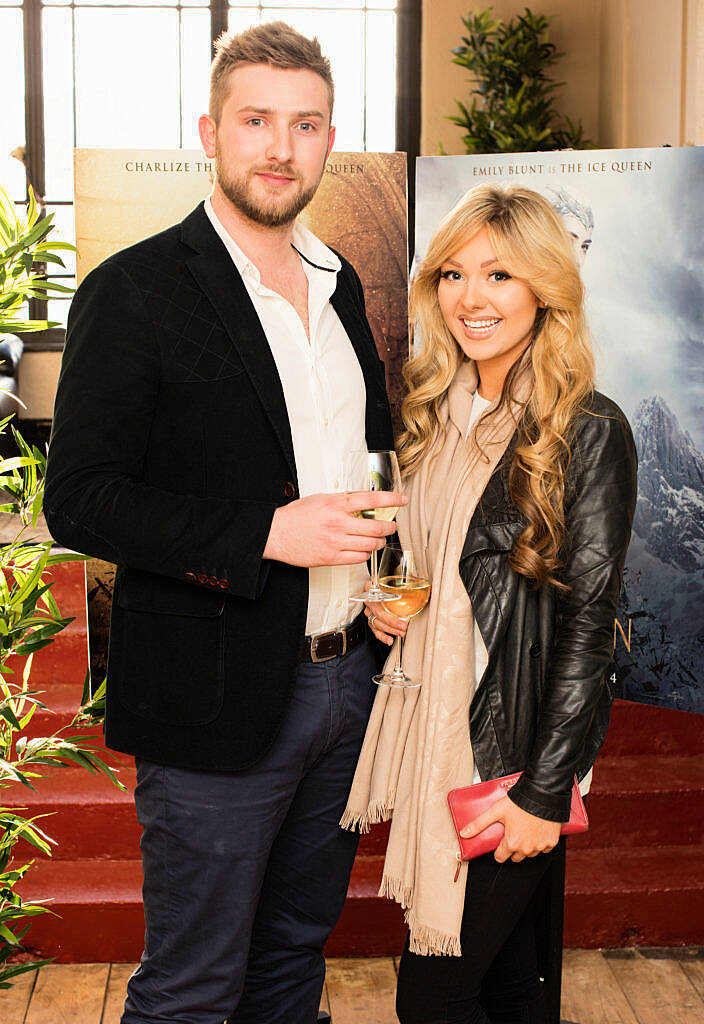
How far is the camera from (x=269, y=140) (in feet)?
5.43

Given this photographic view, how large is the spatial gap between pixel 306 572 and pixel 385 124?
526 cm

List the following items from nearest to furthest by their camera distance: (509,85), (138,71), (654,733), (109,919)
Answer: (109,919) → (654,733) → (509,85) → (138,71)

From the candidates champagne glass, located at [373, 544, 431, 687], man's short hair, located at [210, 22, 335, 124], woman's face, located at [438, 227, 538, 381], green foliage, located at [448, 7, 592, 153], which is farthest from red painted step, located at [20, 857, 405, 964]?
green foliage, located at [448, 7, 592, 153]

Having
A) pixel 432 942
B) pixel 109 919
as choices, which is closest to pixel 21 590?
pixel 432 942

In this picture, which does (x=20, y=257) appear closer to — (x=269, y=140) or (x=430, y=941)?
(x=269, y=140)

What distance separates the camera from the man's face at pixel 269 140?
1.65 m

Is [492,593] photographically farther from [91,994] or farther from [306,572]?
[91,994]

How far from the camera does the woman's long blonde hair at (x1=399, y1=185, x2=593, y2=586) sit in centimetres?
158

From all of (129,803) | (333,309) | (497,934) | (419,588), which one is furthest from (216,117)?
(129,803)

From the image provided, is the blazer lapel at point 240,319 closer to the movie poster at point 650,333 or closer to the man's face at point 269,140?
the man's face at point 269,140

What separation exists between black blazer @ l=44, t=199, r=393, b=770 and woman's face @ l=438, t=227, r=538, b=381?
0.34 metres

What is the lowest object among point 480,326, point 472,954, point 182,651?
point 472,954

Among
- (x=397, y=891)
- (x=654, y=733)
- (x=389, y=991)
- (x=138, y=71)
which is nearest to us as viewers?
(x=397, y=891)

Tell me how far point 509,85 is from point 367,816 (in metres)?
4.49
